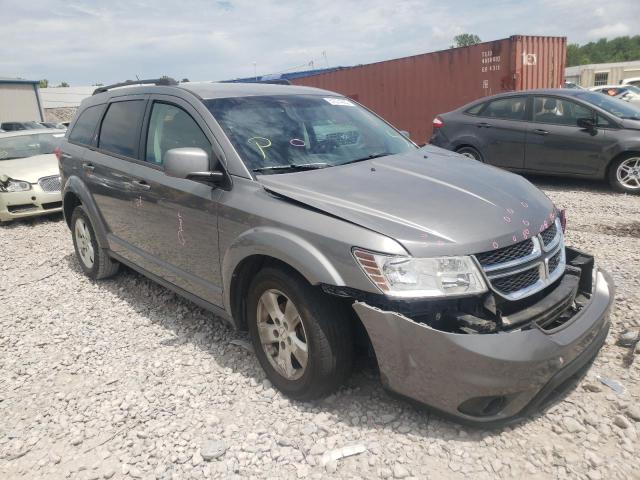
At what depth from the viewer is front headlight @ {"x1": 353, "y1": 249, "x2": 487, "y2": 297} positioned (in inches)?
89.3

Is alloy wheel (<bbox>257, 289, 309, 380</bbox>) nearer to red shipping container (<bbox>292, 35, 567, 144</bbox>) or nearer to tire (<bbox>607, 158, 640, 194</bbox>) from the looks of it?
tire (<bbox>607, 158, 640, 194</bbox>)

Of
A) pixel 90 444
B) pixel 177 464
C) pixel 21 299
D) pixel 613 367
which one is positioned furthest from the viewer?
pixel 21 299

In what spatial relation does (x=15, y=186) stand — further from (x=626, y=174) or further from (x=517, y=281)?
(x=626, y=174)

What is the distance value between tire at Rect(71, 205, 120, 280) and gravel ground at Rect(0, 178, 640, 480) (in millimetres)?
718

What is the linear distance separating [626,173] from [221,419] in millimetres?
6966

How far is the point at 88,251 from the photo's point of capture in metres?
5.12

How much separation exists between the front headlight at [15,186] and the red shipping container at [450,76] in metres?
9.71

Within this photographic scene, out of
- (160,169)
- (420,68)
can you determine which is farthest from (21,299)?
(420,68)

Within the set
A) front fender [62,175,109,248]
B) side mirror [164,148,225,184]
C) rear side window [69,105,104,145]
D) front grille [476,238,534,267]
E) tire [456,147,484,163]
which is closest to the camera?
front grille [476,238,534,267]

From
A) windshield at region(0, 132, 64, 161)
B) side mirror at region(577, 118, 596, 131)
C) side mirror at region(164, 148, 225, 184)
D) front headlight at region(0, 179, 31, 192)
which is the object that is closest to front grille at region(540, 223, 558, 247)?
side mirror at region(164, 148, 225, 184)

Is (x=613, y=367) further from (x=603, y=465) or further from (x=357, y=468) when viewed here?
(x=357, y=468)

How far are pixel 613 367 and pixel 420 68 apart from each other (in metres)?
11.9

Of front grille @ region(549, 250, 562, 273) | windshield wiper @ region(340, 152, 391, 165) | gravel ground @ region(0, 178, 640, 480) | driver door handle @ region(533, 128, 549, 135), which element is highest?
windshield wiper @ region(340, 152, 391, 165)

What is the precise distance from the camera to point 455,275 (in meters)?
2.28
